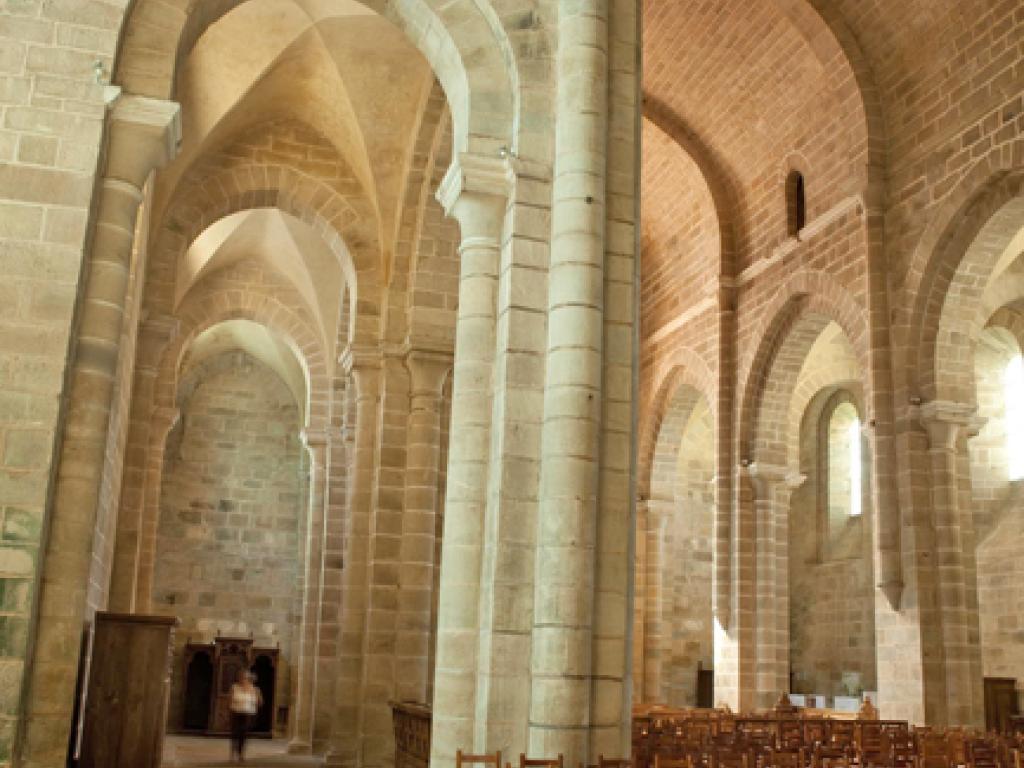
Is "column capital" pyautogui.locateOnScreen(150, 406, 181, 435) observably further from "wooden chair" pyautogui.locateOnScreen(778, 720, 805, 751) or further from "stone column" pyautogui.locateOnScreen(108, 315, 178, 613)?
"wooden chair" pyautogui.locateOnScreen(778, 720, 805, 751)

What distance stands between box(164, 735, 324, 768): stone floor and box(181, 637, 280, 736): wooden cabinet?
1163 mm

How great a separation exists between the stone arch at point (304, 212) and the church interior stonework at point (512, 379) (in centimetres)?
5

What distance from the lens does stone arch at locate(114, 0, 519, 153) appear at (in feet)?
30.9

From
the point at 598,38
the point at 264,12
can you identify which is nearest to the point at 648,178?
the point at 264,12

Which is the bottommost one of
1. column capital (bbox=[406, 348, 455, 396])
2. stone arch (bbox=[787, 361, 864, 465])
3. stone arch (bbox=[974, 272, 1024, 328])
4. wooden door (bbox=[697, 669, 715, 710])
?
wooden door (bbox=[697, 669, 715, 710])

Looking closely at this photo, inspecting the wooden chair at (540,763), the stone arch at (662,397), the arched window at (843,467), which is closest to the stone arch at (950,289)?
the stone arch at (662,397)

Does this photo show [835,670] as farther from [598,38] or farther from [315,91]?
[598,38]

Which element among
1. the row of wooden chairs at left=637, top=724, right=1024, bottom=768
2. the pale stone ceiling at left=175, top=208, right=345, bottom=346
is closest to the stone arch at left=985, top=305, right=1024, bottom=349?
the row of wooden chairs at left=637, top=724, right=1024, bottom=768

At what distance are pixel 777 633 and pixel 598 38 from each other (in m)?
11.7

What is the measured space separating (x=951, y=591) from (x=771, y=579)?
13.8 ft

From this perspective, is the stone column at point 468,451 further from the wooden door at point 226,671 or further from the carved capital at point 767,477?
the wooden door at point 226,671

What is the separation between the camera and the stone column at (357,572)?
14.3 metres

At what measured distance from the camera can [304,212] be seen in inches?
616

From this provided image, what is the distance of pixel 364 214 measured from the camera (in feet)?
51.5
